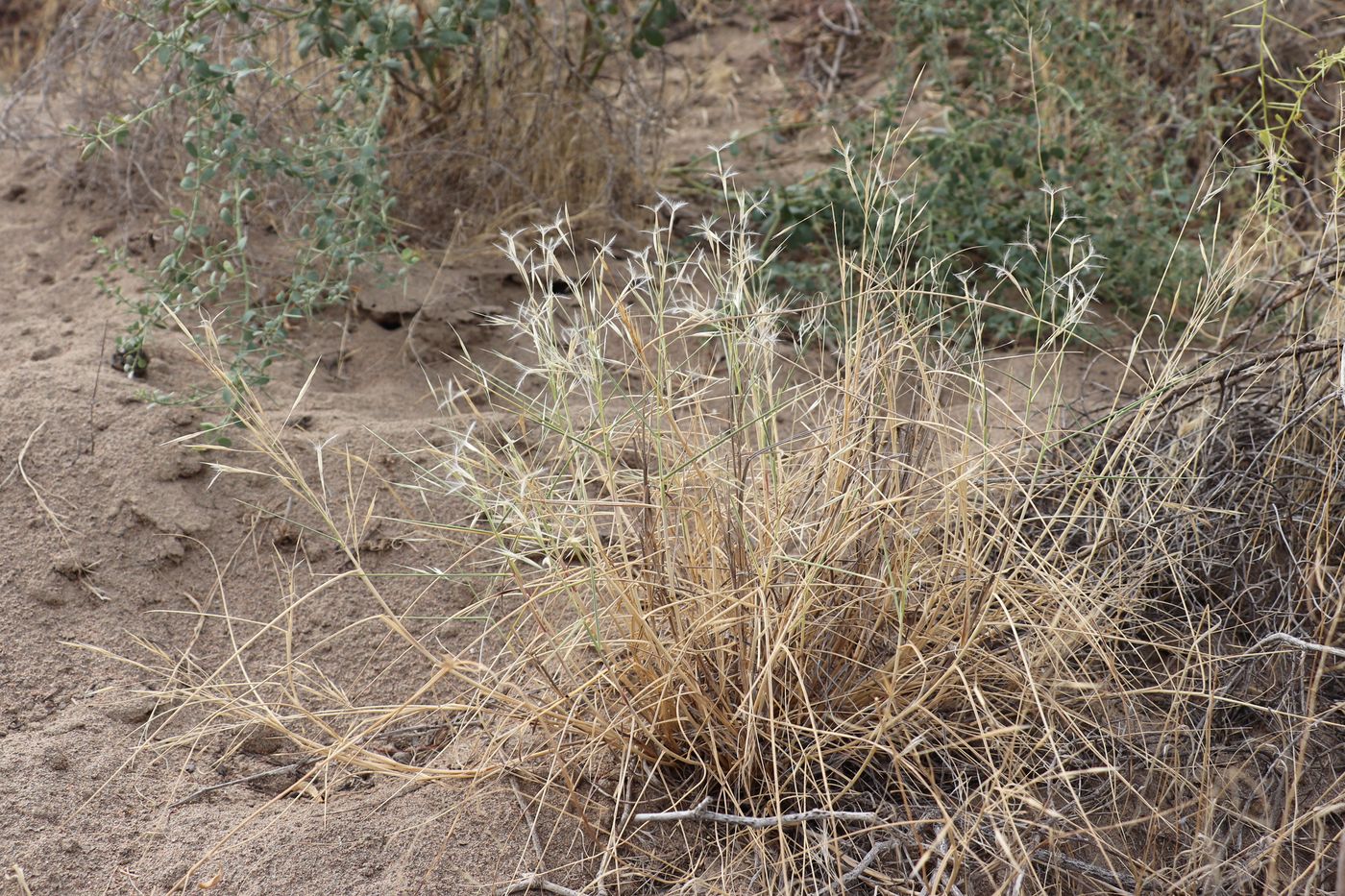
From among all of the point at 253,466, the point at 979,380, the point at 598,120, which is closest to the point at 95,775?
the point at 253,466

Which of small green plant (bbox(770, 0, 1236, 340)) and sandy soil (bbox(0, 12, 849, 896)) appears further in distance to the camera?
small green plant (bbox(770, 0, 1236, 340))

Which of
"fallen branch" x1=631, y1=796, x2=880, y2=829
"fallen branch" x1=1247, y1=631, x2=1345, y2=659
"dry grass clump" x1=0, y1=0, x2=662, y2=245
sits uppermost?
"dry grass clump" x1=0, y1=0, x2=662, y2=245

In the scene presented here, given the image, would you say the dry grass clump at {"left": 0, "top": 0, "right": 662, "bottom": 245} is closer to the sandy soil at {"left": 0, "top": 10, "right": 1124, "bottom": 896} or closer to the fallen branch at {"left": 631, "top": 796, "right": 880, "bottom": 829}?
the sandy soil at {"left": 0, "top": 10, "right": 1124, "bottom": 896}

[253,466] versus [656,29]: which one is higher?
[656,29]

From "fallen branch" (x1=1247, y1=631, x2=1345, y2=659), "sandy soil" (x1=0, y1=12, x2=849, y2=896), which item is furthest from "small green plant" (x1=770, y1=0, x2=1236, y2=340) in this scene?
"fallen branch" (x1=1247, y1=631, x2=1345, y2=659)

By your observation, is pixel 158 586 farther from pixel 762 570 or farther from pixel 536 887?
pixel 762 570

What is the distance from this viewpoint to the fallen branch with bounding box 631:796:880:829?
1.61 meters

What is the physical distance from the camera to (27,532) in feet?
7.23

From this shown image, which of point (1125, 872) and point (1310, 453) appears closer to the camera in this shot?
point (1125, 872)

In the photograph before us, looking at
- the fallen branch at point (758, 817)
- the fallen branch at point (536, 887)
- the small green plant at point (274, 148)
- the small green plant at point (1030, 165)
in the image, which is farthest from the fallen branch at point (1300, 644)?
the small green plant at point (274, 148)

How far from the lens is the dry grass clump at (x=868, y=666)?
1.67 m

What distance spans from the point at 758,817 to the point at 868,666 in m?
0.26

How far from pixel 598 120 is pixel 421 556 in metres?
1.65

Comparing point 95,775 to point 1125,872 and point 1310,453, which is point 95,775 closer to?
point 1125,872
